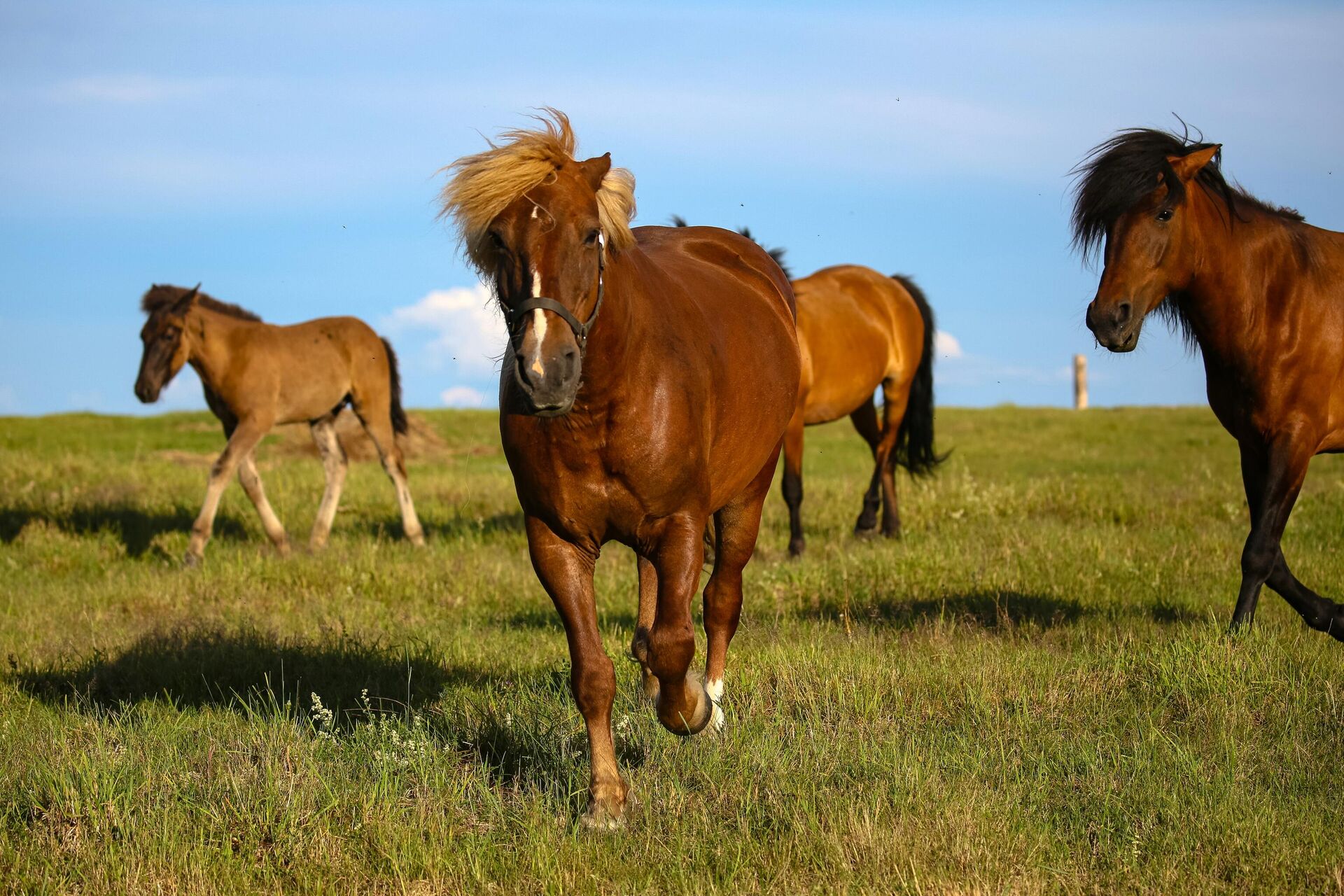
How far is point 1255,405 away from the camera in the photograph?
5.91 metres

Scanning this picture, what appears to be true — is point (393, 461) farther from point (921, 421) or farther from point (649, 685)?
point (649, 685)

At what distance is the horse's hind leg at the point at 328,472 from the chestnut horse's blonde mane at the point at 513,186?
7.53 meters

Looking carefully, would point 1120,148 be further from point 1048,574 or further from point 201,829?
point 201,829

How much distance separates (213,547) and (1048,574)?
7.11 metres

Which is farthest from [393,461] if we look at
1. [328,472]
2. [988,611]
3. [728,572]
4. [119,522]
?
[728,572]

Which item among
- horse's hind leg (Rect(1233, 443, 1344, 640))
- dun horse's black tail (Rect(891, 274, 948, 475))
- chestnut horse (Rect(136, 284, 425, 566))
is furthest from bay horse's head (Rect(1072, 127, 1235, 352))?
chestnut horse (Rect(136, 284, 425, 566))

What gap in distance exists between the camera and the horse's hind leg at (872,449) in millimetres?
10719

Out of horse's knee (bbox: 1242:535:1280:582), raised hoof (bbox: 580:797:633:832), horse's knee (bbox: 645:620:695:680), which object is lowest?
raised hoof (bbox: 580:797:633:832)

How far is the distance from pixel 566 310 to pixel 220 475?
315 inches

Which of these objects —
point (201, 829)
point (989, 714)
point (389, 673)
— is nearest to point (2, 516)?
point (389, 673)

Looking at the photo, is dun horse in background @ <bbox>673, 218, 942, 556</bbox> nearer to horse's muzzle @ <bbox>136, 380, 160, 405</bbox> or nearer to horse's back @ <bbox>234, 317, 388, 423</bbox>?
horse's back @ <bbox>234, 317, 388, 423</bbox>

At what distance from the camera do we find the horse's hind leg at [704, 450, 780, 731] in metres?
4.94

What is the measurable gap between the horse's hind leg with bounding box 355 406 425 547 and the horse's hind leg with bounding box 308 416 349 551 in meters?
0.35

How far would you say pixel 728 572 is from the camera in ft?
16.4
